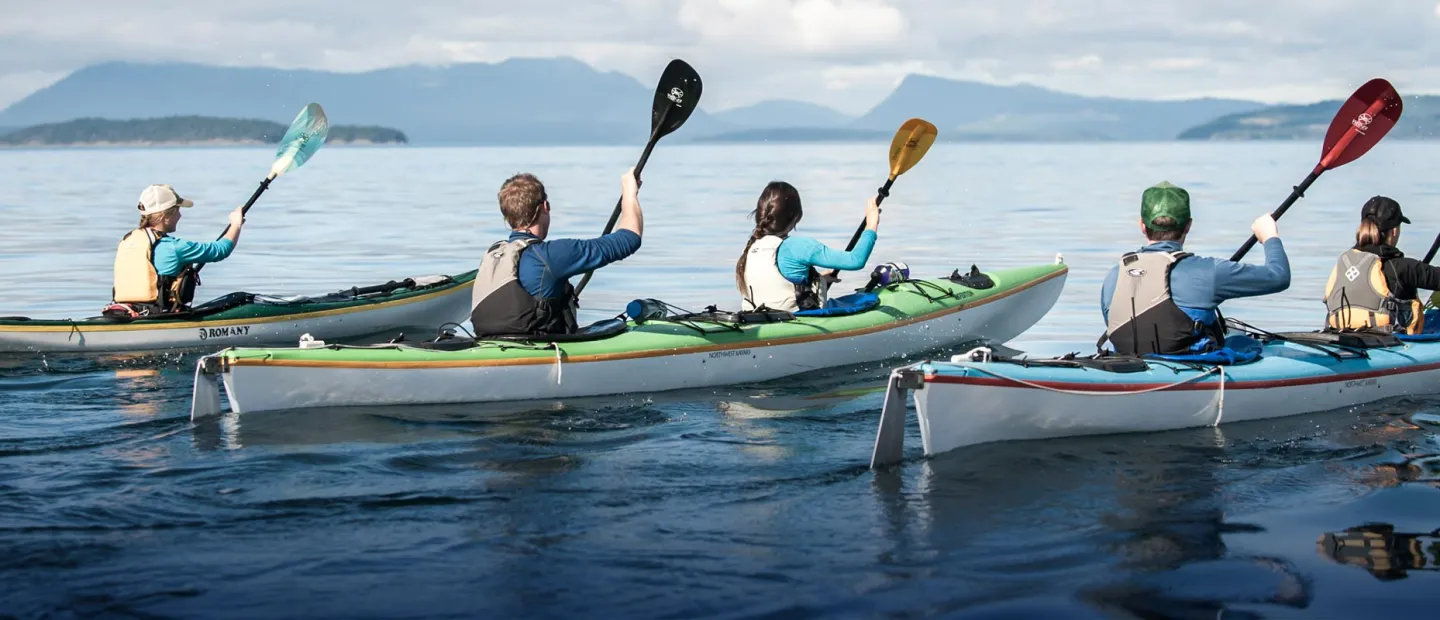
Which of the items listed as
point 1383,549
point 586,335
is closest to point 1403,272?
point 1383,549

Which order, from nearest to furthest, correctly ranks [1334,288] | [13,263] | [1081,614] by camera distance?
[1081,614] < [1334,288] < [13,263]

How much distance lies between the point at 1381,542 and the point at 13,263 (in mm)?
19466

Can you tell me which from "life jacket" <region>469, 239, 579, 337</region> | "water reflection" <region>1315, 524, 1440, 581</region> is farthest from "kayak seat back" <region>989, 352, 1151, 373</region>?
"life jacket" <region>469, 239, 579, 337</region>

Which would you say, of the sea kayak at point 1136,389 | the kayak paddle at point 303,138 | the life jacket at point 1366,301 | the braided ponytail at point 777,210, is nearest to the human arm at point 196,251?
the kayak paddle at point 303,138

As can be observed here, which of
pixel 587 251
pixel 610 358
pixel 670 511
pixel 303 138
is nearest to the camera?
pixel 670 511

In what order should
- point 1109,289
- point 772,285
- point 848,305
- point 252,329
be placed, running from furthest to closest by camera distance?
point 252,329, point 848,305, point 772,285, point 1109,289

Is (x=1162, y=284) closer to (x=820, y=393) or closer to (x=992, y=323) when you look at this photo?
(x=820, y=393)

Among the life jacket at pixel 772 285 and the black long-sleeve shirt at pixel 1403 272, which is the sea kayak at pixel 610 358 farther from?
the black long-sleeve shirt at pixel 1403 272

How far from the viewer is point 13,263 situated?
20047mm

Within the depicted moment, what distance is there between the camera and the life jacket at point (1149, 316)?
770 cm

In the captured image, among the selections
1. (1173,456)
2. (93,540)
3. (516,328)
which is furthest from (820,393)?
(93,540)

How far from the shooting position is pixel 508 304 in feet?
29.5

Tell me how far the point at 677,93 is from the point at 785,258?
209 cm

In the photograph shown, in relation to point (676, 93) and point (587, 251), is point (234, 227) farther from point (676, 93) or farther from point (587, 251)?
point (587, 251)
